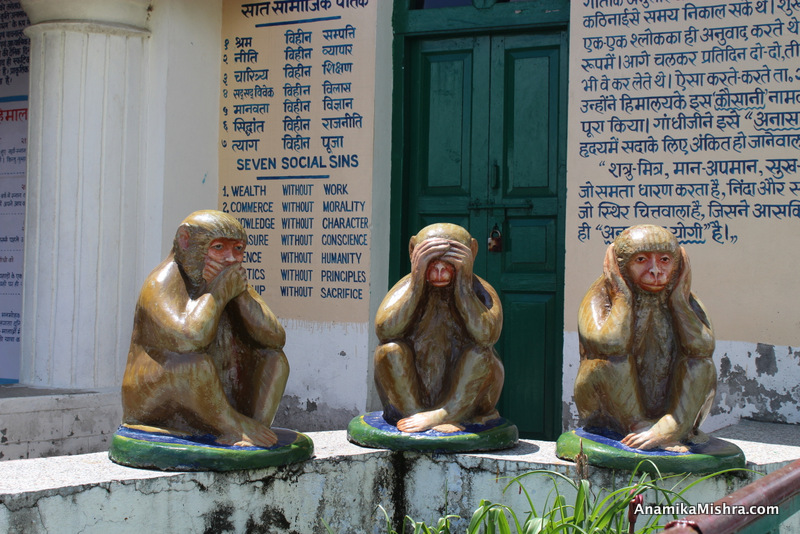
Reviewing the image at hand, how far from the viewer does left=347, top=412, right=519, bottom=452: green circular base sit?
3.50m

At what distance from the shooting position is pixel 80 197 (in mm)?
5516

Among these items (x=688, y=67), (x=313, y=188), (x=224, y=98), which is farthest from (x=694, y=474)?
(x=224, y=98)

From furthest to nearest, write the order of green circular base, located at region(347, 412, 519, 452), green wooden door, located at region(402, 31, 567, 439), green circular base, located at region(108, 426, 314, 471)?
green wooden door, located at region(402, 31, 567, 439)
green circular base, located at region(347, 412, 519, 452)
green circular base, located at region(108, 426, 314, 471)

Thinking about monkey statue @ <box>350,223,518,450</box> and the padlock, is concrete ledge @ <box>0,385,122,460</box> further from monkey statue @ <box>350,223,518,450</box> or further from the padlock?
the padlock

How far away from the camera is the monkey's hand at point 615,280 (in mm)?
3434

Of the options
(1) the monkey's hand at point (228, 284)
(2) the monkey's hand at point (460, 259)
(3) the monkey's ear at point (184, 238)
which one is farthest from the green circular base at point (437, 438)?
(3) the monkey's ear at point (184, 238)

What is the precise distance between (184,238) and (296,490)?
1060mm

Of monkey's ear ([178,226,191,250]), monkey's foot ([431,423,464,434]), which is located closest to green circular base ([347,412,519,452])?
monkey's foot ([431,423,464,434])

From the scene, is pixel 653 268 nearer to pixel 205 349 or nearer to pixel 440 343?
pixel 440 343

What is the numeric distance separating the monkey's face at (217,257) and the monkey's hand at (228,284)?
19mm

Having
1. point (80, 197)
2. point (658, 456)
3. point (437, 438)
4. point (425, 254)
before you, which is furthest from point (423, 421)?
point (80, 197)

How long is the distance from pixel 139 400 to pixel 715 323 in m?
3.30

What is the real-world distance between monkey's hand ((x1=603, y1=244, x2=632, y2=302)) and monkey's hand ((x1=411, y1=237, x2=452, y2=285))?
0.65 metres

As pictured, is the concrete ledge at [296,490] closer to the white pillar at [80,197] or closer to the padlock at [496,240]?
the padlock at [496,240]
